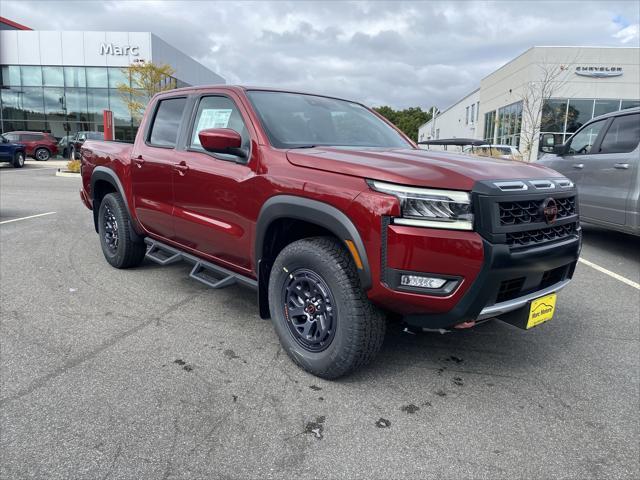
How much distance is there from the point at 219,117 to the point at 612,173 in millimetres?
5183

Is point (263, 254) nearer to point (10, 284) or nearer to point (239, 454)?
point (239, 454)

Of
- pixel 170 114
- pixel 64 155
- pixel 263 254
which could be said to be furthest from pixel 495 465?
pixel 64 155

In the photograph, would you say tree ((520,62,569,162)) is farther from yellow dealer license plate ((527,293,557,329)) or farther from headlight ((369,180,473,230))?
headlight ((369,180,473,230))

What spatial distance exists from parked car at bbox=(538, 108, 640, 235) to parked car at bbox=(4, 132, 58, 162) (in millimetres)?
28195

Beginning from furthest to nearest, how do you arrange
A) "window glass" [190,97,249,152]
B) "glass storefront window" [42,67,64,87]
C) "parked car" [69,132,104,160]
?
"glass storefront window" [42,67,64,87]
"parked car" [69,132,104,160]
"window glass" [190,97,249,152]

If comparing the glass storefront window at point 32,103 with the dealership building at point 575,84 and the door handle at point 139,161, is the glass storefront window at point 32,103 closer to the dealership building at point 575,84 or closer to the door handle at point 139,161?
the dealership building at point 575,84

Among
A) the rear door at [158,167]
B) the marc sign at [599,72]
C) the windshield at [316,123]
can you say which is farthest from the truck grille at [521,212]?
the marc sign at [599,72]

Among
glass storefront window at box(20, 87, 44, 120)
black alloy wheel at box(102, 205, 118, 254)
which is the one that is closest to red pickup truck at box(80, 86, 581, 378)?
black alloy wheel at box(102, 205, 118, 254)

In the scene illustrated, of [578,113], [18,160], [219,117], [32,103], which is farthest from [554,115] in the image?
[32,103]

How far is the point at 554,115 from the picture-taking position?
2833 cm

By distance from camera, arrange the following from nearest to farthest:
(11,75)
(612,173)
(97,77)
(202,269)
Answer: (202,269)
(612,173)
(97,77)
(11,75)

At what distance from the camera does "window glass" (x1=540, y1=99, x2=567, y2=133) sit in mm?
27297

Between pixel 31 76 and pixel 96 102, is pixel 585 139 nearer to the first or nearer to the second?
pixel 96 102

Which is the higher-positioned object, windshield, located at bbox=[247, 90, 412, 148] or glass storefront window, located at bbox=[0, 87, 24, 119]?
glass storefront window, located at bbox=[0, 87, 24, 119]
